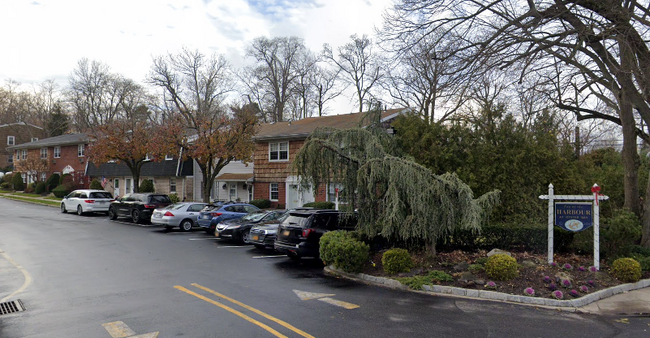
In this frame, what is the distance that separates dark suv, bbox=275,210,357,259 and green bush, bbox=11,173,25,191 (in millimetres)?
50571

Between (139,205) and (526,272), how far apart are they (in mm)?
20012

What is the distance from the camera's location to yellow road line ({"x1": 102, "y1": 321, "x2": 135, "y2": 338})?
6676 millimetres

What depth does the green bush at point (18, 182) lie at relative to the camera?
5138 cm

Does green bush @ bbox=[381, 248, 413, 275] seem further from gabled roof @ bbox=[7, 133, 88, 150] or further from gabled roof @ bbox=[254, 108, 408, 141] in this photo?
gabled roof @ bbox=[7, 133, 88, 150]

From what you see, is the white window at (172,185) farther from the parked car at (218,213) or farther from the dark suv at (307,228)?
the dark suv at (307,228)

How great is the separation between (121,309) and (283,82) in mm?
45209

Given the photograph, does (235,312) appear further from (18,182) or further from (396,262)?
(18,182)

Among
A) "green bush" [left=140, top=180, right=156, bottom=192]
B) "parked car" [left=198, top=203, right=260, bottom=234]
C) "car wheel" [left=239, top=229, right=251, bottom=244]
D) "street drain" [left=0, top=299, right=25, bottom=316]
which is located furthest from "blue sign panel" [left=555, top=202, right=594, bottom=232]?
"green bush" [left=140, top=180, right=156, bottom=192]

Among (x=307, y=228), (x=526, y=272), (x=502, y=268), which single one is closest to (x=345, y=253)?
(x=307, y=228)

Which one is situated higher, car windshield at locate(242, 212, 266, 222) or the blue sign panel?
the blue sign panel

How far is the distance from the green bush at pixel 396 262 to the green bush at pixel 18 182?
5442 centimetres

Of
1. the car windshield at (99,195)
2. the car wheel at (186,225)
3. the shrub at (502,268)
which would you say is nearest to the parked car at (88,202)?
the car windshield at (99,195)

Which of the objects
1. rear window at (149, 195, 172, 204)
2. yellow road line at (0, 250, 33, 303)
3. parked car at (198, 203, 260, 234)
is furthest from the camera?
rear window at (149, 195, 172, 204)

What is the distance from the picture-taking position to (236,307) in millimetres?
8133
